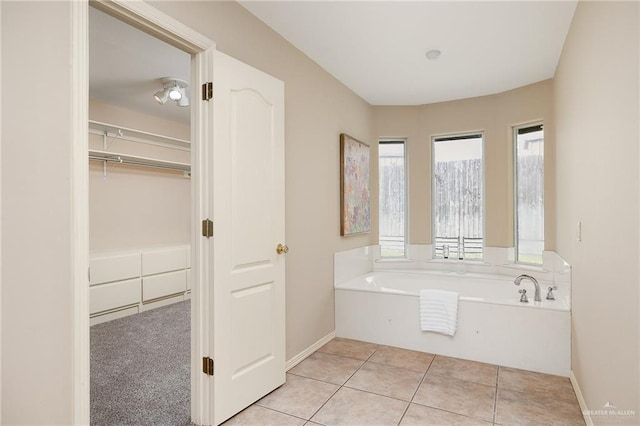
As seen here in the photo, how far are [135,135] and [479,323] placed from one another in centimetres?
422

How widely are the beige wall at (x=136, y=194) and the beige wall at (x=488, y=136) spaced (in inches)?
112

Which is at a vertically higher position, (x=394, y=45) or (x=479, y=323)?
(x=394, y=45)

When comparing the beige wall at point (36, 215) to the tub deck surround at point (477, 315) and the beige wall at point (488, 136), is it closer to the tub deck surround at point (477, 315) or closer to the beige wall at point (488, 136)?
the tub deck surround at point (477, 315)

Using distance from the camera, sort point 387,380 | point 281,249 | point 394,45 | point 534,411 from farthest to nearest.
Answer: point 394,45 → point 387,380 → point 281,249 → point 534,411

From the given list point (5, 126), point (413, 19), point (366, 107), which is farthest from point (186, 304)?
point (413, 19)

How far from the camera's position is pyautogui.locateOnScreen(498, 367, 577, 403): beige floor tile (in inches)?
92.9

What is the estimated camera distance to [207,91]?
2.02 meters

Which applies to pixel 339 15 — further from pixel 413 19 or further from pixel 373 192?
pixel 373 192

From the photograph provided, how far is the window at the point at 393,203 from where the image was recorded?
4.52 metres

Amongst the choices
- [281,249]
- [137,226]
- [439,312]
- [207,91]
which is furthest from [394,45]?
[137,226]

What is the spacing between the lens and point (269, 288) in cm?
239

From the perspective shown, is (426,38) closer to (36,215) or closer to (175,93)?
(175,93)

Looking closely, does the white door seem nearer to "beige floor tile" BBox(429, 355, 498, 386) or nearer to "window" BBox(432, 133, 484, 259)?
"beige floor tile" BBox(429, 355, 498, 386)

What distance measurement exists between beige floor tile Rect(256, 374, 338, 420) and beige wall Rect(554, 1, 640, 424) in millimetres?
1472
